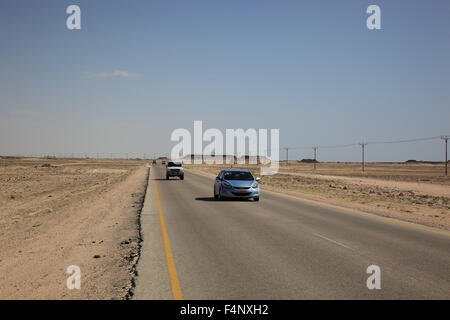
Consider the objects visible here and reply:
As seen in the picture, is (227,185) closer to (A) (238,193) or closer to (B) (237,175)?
(A) (238,193)

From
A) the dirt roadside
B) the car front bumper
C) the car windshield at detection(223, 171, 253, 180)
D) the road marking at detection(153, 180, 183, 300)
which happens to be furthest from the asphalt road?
the car windshield at detection(223, 171, 253, 180)

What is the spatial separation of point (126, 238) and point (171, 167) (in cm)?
3414

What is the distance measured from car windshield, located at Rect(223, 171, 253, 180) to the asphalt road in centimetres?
663

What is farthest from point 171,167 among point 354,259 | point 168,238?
point 354,259

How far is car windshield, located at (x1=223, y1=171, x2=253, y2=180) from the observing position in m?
22.0

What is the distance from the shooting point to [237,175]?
22297mm

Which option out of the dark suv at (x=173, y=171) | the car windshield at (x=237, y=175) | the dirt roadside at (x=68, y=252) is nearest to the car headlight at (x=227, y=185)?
the car windshield at (x=237, y=175)

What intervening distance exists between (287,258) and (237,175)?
13885 mm

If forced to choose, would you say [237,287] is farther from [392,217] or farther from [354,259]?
[392,217]

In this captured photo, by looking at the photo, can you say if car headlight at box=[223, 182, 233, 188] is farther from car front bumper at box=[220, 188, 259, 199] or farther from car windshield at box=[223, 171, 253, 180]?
car windshield at box=[223, 171, 253, 180]

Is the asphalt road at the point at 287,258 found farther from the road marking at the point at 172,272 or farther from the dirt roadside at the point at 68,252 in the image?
the dirt roadside at the point at 68,252

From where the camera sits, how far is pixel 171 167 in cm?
4506
